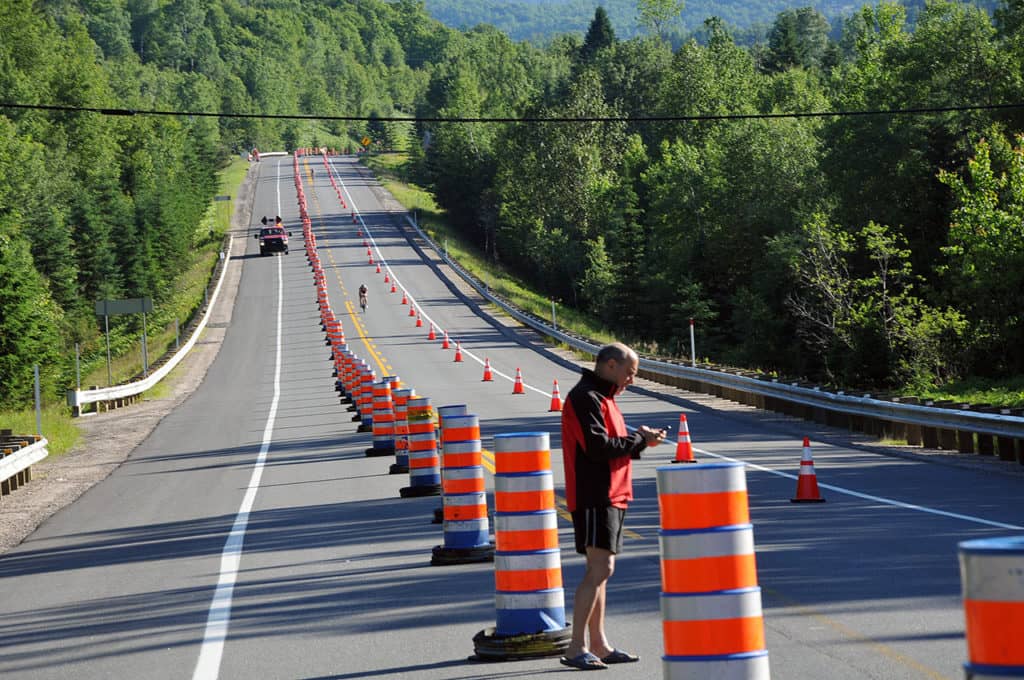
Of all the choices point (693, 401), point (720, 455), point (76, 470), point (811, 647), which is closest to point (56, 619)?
point (811, 647)

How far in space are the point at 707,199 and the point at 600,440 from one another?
78126 millimetres

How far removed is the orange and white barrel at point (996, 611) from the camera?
3887mm

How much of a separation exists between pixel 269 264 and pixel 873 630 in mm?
86256

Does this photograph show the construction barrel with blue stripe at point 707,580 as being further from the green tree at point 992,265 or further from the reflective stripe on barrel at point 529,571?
the green tree at point 992,265

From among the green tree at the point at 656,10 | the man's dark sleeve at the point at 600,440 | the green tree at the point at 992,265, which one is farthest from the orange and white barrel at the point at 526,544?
the green tree at the point at 656,10

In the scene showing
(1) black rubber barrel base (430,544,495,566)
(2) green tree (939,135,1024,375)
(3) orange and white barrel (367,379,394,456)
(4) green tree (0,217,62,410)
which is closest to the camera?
(1) black rubber barrel base (430,544,495,566)

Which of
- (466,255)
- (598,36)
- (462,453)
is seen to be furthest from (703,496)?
(598,36)

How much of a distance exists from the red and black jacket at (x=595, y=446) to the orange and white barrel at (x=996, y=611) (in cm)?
416

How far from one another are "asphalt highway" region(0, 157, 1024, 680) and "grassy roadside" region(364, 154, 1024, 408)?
32.6 ft

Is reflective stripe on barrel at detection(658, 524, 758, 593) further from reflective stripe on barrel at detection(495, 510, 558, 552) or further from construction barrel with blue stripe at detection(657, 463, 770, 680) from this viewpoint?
reflective stripe on barrel at detection(495, 510, 558, 552)

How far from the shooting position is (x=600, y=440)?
319 inches

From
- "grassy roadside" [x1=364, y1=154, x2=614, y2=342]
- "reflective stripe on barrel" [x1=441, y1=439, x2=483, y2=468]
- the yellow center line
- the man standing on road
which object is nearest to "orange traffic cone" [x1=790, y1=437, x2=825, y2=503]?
"reflective stripe on barrel" [x1=441, y1=439, x2=483, y2=468]

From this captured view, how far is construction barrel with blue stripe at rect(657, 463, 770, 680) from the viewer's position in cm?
586

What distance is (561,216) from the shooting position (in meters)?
101
